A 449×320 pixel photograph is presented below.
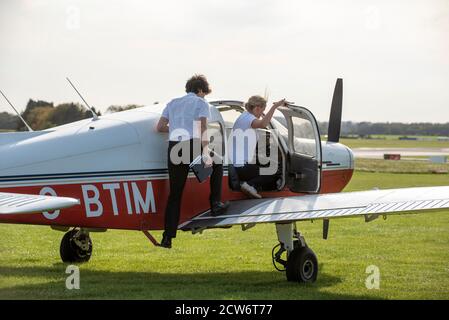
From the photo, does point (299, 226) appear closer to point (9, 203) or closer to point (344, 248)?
point (344, 248)

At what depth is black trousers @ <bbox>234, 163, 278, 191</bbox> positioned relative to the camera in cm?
953

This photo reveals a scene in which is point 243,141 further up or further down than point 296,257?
further up

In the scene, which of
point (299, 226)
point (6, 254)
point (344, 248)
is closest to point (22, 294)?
point (6, 254)

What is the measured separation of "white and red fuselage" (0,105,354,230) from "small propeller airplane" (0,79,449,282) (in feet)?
0.03

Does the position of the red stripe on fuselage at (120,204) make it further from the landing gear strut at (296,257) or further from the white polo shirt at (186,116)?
the landing gear strut at (296,257)

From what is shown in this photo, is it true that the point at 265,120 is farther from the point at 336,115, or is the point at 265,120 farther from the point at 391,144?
the point at 391,144

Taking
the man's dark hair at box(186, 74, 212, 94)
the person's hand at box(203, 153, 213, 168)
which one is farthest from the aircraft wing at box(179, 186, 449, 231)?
the man's dark hair at box(186, 74, 212, 94)

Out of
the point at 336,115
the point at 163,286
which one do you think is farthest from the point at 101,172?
the point at 336,115

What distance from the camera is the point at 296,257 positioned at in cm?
878

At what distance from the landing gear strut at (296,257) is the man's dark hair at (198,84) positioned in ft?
5.96

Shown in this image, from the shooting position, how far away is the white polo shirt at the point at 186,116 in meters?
8.46

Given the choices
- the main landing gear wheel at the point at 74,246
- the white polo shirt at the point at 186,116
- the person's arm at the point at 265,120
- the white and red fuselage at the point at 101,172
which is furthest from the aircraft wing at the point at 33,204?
the main landing gear wheel at the point at 74,246

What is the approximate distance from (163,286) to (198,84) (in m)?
2.24
